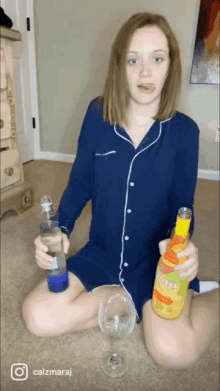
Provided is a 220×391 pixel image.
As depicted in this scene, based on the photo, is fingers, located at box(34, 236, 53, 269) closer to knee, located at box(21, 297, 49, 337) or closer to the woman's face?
knee, located at box(21, 297, 49, 337)

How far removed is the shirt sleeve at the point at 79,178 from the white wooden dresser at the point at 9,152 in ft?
1.69

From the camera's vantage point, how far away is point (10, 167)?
1183 mm

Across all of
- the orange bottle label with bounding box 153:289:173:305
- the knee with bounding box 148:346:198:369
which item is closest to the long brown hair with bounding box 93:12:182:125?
the orange bottle label with bounding box 153:289:173:305

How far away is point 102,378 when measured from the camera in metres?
0.56

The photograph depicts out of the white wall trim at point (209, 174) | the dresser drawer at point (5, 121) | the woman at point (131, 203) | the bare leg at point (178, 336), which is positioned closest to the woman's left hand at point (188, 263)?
the woman at point (131, 203)

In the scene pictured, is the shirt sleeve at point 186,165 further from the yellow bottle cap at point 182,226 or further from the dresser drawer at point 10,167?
the dresser drawer at point 10,167

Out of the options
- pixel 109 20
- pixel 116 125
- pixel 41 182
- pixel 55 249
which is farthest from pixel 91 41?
pixel 41 182

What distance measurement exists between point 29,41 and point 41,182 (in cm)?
100

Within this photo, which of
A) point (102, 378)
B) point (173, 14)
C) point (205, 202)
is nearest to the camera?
point (173, 14)

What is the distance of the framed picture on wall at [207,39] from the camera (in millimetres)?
355

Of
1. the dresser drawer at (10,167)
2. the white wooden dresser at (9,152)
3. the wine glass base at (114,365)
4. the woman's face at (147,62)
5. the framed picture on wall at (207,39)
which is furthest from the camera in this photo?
the dresser drawer at (10,167)

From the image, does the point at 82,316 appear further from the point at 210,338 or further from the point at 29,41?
the point at 29,41

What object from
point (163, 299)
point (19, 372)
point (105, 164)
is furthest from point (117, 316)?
point (105, 164)

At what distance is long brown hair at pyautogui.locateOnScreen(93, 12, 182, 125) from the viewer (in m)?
0.50
